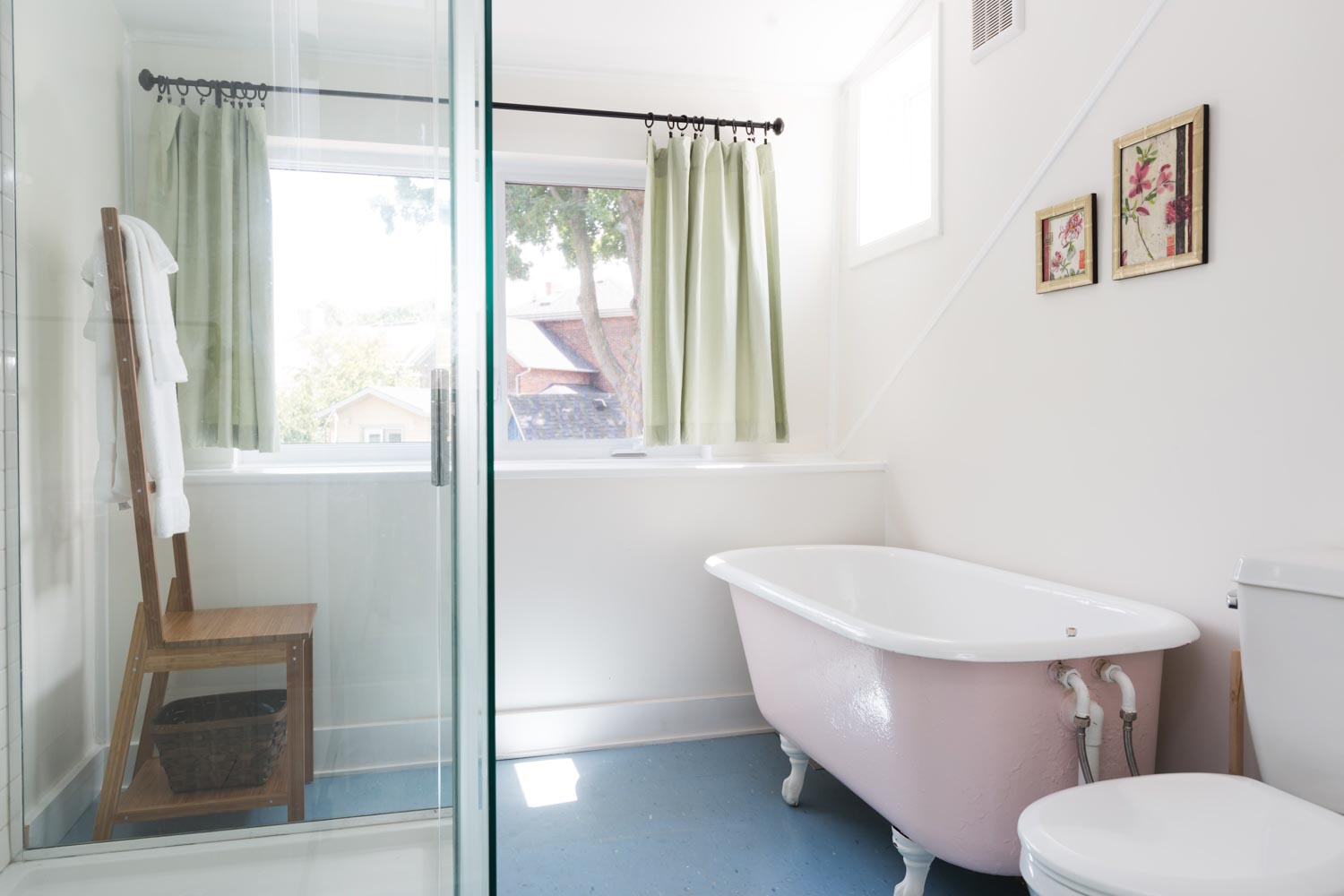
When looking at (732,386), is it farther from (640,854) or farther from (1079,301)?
(640,854)

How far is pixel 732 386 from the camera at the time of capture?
311 cm

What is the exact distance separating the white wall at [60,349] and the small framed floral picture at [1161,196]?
6.16ft

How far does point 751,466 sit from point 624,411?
2.23ft

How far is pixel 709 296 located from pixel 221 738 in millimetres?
2553

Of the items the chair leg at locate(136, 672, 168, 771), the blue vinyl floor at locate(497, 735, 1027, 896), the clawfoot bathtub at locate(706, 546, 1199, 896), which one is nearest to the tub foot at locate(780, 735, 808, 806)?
the blue vinyl floor at locate(497, 735, 1027, 896)

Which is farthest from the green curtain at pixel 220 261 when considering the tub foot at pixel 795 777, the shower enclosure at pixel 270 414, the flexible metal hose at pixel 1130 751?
the tub foot at pixel 795 777

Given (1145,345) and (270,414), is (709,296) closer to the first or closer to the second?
(1145,345)

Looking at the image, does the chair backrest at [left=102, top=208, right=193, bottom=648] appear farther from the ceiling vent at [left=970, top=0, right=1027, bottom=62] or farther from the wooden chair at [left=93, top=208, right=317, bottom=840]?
the ceiling vent at [left=970, top=0, right=1027, bottom=62]

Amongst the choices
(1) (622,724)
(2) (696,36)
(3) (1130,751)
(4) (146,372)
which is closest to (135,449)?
(4) (146,372)

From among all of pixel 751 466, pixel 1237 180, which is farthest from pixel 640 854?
pixel 1237 180

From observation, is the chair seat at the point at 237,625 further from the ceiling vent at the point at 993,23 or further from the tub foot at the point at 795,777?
the ceiling vent at the point at 993,23

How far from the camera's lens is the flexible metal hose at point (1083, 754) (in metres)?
1.54

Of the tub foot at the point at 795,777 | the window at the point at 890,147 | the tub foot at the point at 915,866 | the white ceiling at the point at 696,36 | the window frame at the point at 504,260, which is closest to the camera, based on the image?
the tub foot at the point at 915,866

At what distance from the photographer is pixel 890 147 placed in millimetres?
3170
